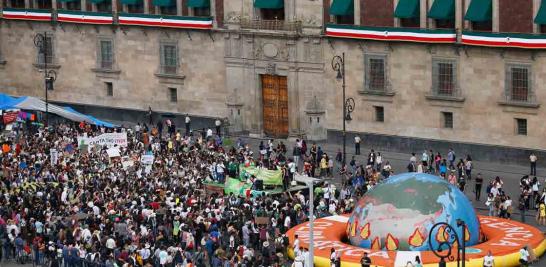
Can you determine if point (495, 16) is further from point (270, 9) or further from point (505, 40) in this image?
point (270, 9)

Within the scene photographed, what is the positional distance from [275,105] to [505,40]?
1876cm

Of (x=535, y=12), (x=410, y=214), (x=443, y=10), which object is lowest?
(x=410, y=214)

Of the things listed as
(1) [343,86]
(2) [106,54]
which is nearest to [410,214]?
(1) [343,86]

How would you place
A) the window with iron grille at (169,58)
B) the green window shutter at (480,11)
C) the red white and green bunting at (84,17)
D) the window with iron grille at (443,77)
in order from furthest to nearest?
1. the red white and green bunting at (84,17)
2. the window with iron grille at (169,58)
3. the window with iron grille at (443,77)
4. the green window shutter at (480,11)

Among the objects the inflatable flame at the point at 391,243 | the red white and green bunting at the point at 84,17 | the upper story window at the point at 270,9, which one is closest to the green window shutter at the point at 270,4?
the upper story window at the point at 270,9

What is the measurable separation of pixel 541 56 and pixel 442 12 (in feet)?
23.0

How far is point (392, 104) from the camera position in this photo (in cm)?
9875

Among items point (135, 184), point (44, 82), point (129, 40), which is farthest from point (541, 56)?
point (44, 82)

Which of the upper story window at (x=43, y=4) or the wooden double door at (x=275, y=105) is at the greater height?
the upper story window at (x=43, y=4)

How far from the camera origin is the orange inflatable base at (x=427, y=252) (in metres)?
71.2

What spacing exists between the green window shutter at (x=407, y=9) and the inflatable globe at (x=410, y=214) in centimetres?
2379

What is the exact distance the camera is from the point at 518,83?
92.9m

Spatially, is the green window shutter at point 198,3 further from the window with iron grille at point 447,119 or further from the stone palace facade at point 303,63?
the window with iron grille at point 447,119

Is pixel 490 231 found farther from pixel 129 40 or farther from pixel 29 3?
pixel 29 3
